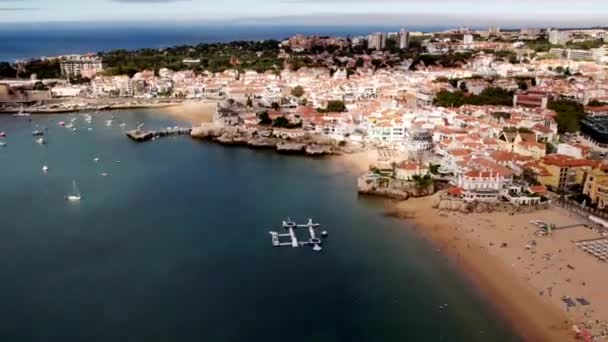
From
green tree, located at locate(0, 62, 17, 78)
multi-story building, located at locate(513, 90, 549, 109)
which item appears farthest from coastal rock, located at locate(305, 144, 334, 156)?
green tree, located at locate(0, 62, 17, 78)

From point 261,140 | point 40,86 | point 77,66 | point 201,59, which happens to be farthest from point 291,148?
point 201,59

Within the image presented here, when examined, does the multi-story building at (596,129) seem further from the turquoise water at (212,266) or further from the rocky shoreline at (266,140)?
the turquoise water at (212,266)

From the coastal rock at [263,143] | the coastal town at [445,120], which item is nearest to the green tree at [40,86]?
the coastal town at [445,120]

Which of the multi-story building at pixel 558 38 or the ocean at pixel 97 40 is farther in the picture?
the ocean at pixel 97 40

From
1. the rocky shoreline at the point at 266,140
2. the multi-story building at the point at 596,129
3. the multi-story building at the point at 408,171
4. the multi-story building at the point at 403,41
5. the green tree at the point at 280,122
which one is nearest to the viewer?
the multi-story building at the point at 408,171

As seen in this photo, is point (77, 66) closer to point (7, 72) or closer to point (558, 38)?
point (7, 72)

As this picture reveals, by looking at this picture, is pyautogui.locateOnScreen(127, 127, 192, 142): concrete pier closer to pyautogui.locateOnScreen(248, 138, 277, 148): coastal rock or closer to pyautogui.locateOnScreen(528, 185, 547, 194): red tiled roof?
pyautogui.locateOnScreen(248, 138, 277, 148): coastal rock
